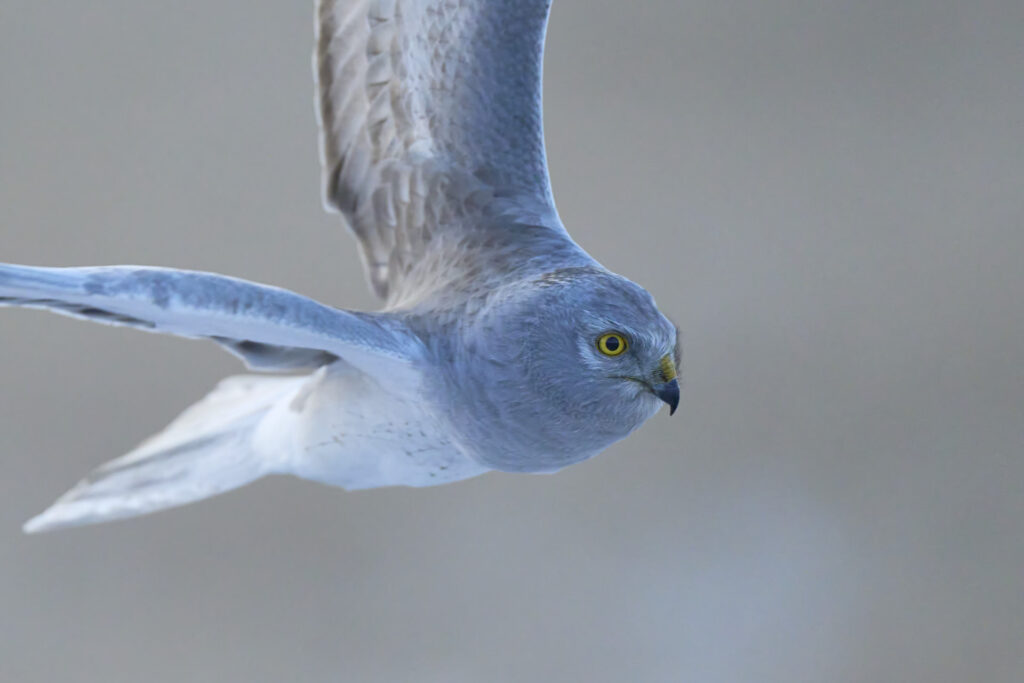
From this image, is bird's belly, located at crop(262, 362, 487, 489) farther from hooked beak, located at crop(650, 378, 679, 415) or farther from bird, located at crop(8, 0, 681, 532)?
hooked beak, located at crop(650, 378, 679, 415)

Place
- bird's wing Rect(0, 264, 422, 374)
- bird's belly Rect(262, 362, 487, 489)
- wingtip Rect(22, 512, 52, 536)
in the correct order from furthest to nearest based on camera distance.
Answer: wingtip Rect(22, 512, 52, 536) < bird's belly Rect(262, 362, 487, 489) < bird's wing Rect(0, 264, 422, 374)

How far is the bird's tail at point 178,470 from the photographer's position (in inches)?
38.9

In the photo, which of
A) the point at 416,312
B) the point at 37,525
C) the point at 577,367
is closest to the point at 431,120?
the point at 416,312

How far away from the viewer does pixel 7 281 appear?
22.7 inches

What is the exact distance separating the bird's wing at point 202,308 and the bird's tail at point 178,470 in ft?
0.89

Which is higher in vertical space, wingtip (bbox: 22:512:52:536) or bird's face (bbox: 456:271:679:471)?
bird's face (bbox: 456:271:679:471)

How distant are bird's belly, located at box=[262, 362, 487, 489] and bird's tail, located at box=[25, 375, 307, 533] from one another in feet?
0.29

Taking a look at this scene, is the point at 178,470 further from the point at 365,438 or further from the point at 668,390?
the point at 668,390

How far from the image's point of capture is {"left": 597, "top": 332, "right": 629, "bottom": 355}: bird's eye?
0.66 metres

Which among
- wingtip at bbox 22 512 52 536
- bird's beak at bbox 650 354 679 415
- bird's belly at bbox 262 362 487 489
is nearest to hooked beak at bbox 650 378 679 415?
bird's beak at bbox 650 354 679 415

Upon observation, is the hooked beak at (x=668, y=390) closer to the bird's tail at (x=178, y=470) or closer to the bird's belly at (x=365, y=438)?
the bird's belly at (x=365, y=438)

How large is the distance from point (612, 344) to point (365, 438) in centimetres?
26

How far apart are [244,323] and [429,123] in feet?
1.05

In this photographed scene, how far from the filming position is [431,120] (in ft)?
2.96
